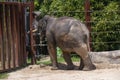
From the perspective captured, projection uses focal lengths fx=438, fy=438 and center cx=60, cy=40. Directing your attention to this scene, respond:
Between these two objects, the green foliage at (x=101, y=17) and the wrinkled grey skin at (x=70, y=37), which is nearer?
the wrinkled grey skin at (x=70, y=37)

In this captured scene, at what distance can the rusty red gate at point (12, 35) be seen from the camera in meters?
11.8

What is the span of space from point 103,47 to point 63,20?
A: 3122mm

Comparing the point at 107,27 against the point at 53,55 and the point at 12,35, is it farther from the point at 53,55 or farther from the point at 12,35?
the point at 12,35

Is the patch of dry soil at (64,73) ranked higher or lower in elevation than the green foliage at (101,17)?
lower

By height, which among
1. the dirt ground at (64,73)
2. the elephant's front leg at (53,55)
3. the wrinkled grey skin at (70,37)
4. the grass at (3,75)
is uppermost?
the wrinkled grey skin at (70,37)

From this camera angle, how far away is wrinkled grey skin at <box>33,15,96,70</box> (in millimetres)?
11508

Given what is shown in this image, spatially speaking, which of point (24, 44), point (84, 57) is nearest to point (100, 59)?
point (84, 57)

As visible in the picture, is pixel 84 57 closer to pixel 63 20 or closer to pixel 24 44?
pixel 63 20

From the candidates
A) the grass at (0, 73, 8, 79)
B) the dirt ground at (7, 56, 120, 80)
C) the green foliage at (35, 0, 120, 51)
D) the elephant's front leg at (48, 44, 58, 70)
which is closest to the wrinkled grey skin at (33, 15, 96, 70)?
the elephant's front leg at (48, 44, 58, 70)

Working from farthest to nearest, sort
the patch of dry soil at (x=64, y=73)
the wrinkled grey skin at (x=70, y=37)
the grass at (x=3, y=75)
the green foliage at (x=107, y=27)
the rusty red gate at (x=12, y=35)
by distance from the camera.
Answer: the green foliage at (x=107, y=27) < the rusty red gate at (x=12, y=35) < the wrinkled grey skin at (x=70, y=37) < the grass at (x=3, y=75) < the patch of dry soil at (x=64, y=73)

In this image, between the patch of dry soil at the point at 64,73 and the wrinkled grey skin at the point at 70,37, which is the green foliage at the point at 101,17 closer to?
the patch of dry soil at the point at 64,73

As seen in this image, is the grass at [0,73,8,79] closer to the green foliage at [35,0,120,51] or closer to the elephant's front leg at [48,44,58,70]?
the elephant's front leg at [48,44,58,70]

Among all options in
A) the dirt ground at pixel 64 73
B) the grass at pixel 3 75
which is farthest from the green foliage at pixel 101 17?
the grass at pixel 3 75

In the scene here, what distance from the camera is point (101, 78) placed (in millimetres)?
10438
